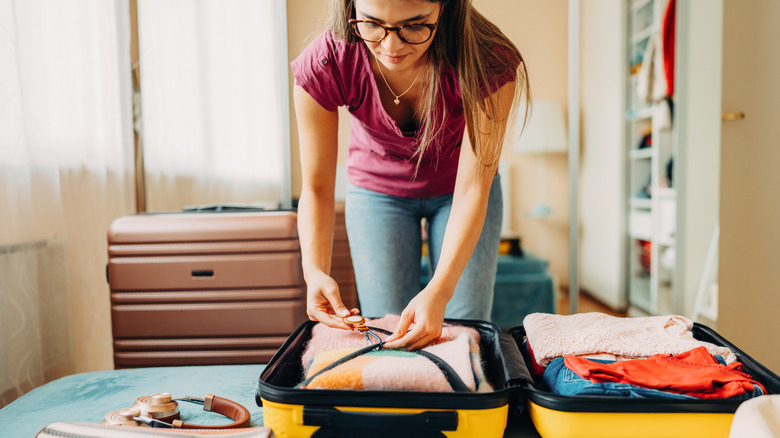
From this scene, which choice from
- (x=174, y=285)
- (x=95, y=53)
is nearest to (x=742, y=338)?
(x=174, y=285)

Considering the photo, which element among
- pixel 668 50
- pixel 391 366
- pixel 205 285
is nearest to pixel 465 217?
pixel 391 366

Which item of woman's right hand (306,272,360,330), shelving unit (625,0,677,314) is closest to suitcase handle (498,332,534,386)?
woman's right hand (306,272,360,330)

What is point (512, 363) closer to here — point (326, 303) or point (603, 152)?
point (326, 303)

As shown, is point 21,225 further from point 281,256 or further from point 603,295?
point 603,295

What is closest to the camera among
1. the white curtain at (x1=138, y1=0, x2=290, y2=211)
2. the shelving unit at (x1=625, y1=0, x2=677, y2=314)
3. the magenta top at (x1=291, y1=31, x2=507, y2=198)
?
the magenta top at (x1=291, y1=31, x2=507, y2=198)

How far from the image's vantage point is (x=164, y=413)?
2.27 ft

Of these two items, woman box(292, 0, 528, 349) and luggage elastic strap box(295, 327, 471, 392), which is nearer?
luggage elastic strap box(295, 327, 471, 392)

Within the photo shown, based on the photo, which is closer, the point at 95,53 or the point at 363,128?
the point at 363,128

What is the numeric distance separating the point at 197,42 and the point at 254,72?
0.43 m

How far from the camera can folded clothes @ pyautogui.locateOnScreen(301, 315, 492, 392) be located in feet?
1.92

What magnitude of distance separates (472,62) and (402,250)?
0.46 meters

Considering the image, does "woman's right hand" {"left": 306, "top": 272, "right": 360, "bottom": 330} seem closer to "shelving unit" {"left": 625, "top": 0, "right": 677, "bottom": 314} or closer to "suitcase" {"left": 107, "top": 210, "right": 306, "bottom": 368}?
"suitcase" {"left": 107, "top": 210, "right": 306, "bottom": 368}

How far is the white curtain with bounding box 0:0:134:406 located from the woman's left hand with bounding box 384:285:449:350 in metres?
1.09

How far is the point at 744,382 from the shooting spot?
58 centimetres
